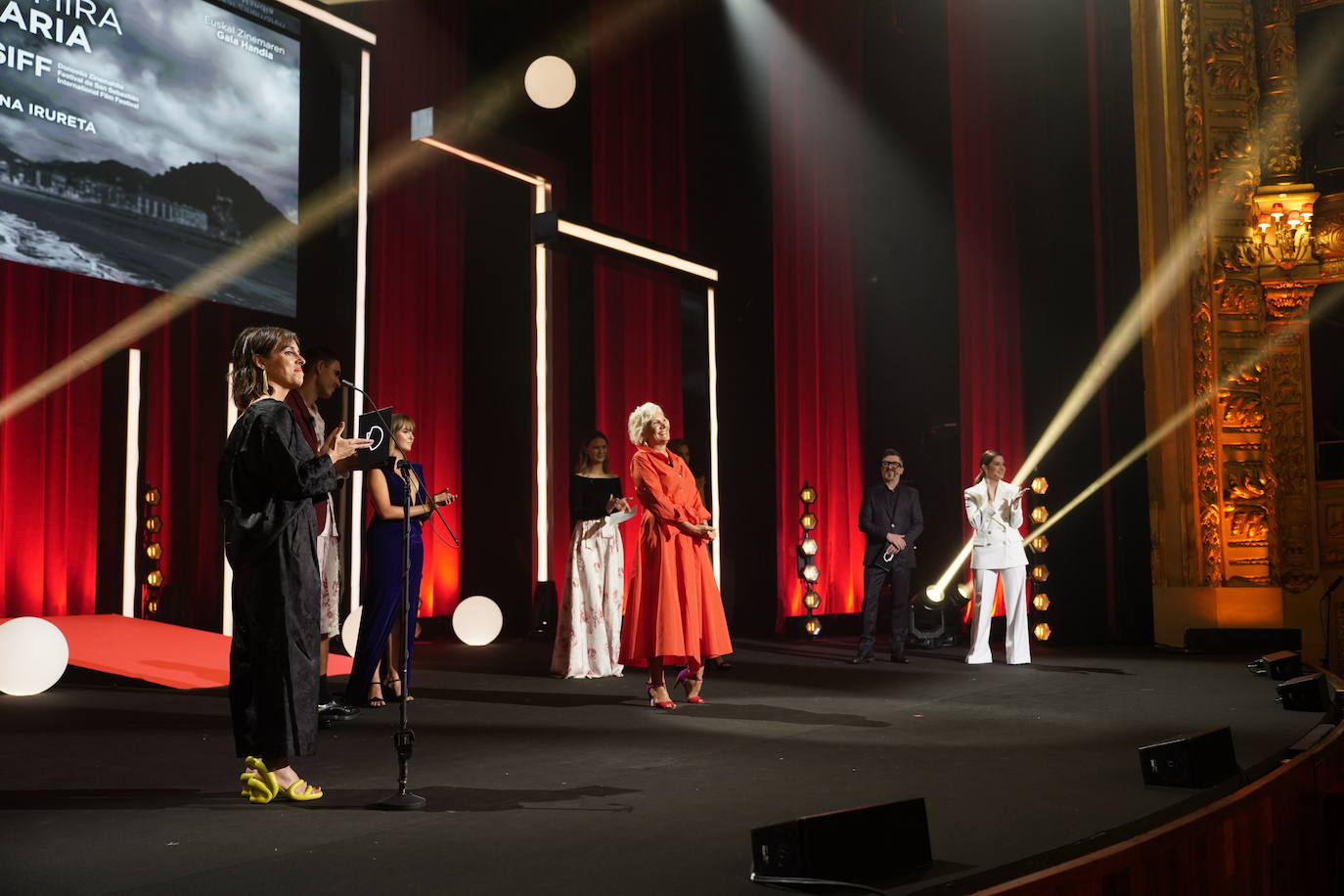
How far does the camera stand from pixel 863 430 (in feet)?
31.5

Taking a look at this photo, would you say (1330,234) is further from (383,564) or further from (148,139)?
(148,139)

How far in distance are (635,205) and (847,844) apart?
7722 millimetres

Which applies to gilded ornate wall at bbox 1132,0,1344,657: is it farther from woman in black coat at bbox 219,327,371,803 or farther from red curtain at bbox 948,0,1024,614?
woman in black coat at bbox 219,327,371,803

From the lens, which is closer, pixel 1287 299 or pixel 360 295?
pixel 360 295

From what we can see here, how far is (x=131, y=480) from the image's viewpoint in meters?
6.62

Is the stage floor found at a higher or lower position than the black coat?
lower

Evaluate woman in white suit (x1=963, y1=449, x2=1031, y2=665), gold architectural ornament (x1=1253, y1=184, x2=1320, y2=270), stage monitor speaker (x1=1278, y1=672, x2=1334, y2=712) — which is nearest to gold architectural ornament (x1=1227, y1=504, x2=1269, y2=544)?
gold architectural ornament (x1=1253, y1=184, x2=1320, y2=270)

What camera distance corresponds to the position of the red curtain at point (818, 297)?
8977 mm

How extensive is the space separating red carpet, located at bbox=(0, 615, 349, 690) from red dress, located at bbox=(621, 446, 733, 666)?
207cm

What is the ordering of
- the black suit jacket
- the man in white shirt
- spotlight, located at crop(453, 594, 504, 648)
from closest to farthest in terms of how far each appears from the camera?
the man in white shirt
the black suit jacket
spotlight, located at crop(453, 594, 504, 648)

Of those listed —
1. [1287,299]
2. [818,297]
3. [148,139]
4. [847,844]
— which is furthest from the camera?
[818,297]

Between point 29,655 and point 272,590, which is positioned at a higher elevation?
point 272,590

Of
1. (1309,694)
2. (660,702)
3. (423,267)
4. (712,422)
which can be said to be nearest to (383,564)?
(660,702)

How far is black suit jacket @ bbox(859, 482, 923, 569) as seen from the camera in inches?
267
